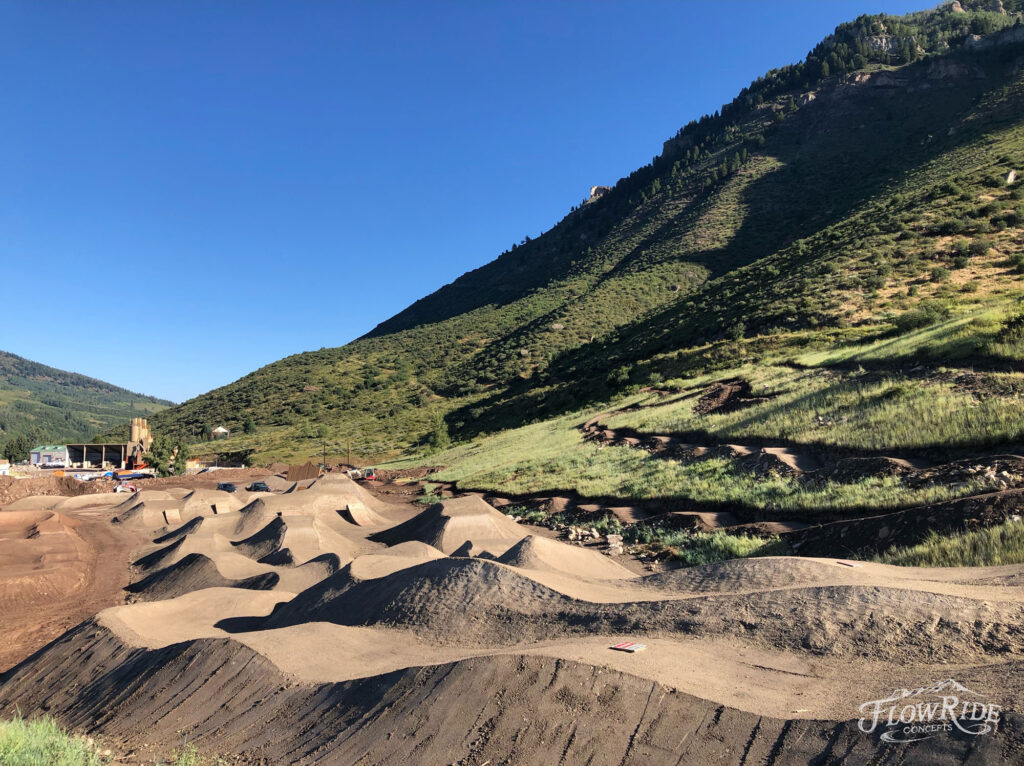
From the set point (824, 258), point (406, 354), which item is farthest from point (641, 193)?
point (824, 258)

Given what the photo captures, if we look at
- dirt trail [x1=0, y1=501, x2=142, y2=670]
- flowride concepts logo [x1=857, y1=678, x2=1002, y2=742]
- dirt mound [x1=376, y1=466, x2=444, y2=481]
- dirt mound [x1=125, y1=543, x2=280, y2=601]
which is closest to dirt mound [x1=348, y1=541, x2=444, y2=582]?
dirt mound [x1=125, y1=543, x2=280, y2=601]

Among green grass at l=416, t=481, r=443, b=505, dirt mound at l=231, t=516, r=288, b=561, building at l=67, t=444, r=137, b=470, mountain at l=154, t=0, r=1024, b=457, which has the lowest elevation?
green grass at l=416, t=481, r=443, b=505

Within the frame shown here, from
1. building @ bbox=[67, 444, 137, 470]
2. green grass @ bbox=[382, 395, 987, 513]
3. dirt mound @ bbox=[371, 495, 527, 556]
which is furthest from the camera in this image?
building @ bbox=[67, 444, 137, 470]

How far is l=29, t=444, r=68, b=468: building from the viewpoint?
247 ft

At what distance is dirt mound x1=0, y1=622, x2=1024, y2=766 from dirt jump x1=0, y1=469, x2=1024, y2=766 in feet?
0.08

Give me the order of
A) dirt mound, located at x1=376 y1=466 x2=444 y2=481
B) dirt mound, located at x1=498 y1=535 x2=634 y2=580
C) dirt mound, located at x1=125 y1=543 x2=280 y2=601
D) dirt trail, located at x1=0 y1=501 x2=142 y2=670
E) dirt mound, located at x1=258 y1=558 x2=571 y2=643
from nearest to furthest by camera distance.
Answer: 1. dirt mound, located at x1=258 y1=558 x2=571 y2=643
2. dirt mound, located at x1=498 y1=535 x2=634 y2=580
3. dirt trail, located at x1=0 y1=501 x2=142 y2=670
4. dirt mound, located at x1=125 y1=543 x2=280 y2=601
5. dirt mound, located at x1=376 y1=466 x2=444 y2=481

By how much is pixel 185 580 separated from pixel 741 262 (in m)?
71.6

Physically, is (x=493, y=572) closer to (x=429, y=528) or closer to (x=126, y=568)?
(x=429, y=528)

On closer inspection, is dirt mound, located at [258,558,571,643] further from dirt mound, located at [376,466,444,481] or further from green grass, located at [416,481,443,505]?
dirt mound, located at [376,466,444,481]

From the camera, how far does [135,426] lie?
74.1 metres

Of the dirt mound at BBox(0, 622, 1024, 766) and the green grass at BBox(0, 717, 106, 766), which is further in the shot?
the green grass at BBox(0, 717, 106, 766)

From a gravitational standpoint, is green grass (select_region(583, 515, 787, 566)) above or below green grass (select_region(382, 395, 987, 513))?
below

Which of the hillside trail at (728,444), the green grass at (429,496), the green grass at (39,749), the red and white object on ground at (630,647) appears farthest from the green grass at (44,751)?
the green grass at (429,496)

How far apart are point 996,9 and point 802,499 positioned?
173 metres
